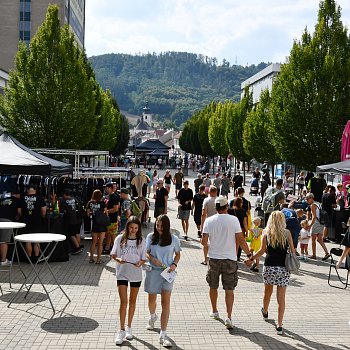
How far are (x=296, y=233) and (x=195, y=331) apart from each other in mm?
4502

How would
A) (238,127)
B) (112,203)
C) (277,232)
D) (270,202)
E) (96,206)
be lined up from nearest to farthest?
1. (277,232)
2. (96,206)
3. (112,203)
4. (270,202)
5. (238,127)

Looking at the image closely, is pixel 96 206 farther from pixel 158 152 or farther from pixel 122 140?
pixel 122 140

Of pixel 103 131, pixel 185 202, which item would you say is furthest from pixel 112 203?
pixel 103 131

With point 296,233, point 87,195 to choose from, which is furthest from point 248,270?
point 87,195

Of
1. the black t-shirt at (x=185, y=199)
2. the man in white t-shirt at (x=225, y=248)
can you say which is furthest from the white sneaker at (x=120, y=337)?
the black t-shirt at (x=185, y=199)

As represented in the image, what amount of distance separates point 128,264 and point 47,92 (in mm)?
19109

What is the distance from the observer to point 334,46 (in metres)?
25.6

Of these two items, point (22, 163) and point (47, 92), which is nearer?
point (22, 163)

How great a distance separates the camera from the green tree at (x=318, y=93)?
25.3m

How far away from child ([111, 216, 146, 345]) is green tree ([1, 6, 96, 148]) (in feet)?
61.7

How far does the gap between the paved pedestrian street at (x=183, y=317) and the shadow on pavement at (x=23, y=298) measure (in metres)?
0.02

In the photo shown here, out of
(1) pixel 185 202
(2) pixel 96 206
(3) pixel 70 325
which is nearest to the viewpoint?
(3) pixel 70 325

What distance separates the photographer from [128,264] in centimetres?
718

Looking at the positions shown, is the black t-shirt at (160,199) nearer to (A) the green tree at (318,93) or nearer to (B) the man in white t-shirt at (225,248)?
(B) the man in white t-shirt at (225,248)
